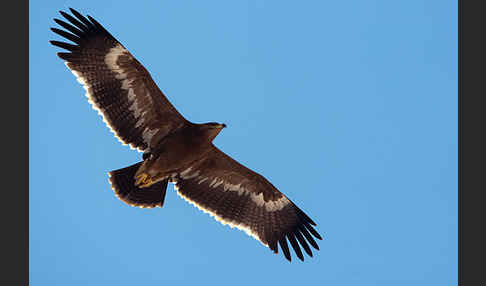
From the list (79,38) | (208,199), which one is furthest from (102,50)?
(208,199)

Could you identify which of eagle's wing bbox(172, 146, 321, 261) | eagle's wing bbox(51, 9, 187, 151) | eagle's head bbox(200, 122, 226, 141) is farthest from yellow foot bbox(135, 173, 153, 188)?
eagle's head bbox(200, 122, 226, 141)

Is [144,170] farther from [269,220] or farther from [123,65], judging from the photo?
[269,220]

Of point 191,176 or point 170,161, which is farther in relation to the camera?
point 191,176

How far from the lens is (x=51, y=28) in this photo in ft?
30.9

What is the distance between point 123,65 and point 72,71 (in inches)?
31.7

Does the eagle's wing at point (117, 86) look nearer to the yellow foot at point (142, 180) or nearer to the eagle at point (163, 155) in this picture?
the eagle at point (163, 155)

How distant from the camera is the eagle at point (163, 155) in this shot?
32.3 feet

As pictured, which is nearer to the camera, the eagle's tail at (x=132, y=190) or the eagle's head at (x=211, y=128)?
the eagle's head at (x=211, y=128)

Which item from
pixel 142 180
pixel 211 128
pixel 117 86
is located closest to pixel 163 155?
pixel 142 180

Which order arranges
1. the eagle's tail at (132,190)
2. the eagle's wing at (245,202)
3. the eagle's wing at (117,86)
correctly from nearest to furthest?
the eagle's wing at (117,86) < the eagle's tail at (132,190) < the eagle's wing at (245,202)

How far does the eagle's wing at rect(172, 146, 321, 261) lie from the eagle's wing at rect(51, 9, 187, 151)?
39.6 inches

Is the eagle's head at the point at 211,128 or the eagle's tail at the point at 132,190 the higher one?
the eagle's head at the point at 211,128

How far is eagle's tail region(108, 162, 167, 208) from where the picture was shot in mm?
10047

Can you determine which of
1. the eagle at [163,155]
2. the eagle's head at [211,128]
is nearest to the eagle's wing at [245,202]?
the eagle at [163,155]
